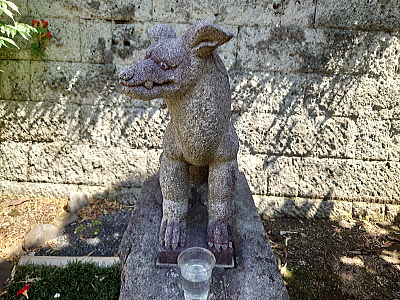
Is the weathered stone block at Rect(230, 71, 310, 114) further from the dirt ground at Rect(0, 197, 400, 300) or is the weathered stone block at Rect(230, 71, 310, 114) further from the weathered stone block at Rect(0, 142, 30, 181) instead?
the weathered stone block at Rect(0, 142, 30, 181)

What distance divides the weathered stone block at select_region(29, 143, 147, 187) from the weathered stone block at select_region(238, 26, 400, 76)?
1662 millimetres

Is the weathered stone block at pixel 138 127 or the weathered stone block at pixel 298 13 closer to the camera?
the weathered stone block at pixel 298 13

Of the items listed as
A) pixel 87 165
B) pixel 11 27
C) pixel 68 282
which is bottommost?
pixel 68 282

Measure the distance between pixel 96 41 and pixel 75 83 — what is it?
51 centimetres

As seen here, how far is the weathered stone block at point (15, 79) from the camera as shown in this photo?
310 centimetres

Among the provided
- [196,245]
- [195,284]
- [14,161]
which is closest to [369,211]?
[196,245]

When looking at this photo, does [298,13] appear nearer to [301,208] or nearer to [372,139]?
[372,139]

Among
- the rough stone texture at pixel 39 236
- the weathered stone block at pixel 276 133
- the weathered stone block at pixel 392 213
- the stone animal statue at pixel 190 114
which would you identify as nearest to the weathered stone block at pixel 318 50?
the weathered stone block at pixel 276 133

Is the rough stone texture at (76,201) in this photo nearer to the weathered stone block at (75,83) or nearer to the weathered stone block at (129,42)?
the weathered stone block at (75,83)

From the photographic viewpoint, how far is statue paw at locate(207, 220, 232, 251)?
1608mm

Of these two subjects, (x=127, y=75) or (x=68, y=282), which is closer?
(x=127, y=75)

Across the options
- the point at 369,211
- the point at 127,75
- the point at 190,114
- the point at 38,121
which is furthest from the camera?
the point at 369,211

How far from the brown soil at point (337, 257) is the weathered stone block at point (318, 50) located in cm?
172

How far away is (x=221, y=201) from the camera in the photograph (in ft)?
5.53
